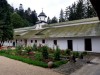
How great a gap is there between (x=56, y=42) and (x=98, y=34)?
8.76m

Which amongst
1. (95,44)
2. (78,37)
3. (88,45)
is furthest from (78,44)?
(95,44)

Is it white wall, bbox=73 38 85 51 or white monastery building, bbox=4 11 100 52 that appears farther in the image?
white wall, bbox=73 38 85 51

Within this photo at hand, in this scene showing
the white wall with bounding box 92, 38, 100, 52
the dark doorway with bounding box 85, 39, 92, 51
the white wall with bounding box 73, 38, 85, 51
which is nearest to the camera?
the white wall with bounding box 92, 38, 100, 52

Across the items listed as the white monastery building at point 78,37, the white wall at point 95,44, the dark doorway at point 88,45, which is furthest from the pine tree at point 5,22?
the white wall at point 95,44

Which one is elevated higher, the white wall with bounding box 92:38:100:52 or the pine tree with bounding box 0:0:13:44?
the pine tree with bounding box 0:0:13:44

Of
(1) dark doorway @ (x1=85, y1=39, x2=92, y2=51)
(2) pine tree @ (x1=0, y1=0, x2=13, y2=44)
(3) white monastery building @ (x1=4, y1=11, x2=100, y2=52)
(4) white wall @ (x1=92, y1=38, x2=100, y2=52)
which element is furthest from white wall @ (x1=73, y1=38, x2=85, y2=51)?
(2) pine tree @ (x1=0, y1=0, x2=13, y2=44)

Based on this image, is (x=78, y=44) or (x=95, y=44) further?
(x=78, y=44)

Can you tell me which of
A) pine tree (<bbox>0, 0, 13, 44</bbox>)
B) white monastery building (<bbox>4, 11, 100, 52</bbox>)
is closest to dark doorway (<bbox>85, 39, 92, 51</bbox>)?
white monastery building (<bbox>4, 11, 100, 52</bbox>)

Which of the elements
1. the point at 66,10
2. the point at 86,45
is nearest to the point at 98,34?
the point at 86,45

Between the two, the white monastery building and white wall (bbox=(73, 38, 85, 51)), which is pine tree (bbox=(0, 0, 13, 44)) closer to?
the white monastery building

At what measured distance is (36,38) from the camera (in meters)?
32.8

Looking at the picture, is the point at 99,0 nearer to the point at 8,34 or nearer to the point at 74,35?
the point at 74,35

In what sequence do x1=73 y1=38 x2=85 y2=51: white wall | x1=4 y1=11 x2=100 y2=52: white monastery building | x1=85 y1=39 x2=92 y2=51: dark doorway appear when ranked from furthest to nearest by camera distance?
x1=73 y1=38 x2=85 y2=51: white wall → x1=85 y1=39 x2=92 y2=51: dark doorway → x1=4 y1=11 x2=100 y2=52: white monastery building

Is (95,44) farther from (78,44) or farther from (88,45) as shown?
(78,44)
